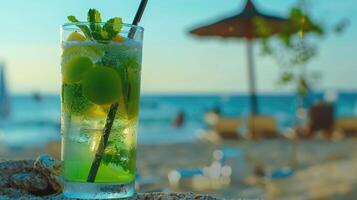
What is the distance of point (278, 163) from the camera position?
1169cm

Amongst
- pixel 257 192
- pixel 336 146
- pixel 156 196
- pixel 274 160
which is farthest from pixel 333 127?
pixel 156 196

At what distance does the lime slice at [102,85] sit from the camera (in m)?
1.62

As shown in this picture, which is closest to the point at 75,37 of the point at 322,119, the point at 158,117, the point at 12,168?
the point at 12,168

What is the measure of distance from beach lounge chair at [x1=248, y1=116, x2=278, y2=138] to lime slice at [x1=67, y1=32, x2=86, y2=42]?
45.8 ft

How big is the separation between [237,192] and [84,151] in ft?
20.8

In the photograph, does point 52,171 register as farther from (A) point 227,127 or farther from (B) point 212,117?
(B) point 212,117

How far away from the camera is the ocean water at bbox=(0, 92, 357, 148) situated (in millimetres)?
24766

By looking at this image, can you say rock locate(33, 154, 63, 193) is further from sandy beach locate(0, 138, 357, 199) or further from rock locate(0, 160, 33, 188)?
sandy beach locate(0, 138, 357, 199)

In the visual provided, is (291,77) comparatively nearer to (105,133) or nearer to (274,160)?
(274,160)

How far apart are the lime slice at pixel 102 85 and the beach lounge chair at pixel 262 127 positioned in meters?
14.0

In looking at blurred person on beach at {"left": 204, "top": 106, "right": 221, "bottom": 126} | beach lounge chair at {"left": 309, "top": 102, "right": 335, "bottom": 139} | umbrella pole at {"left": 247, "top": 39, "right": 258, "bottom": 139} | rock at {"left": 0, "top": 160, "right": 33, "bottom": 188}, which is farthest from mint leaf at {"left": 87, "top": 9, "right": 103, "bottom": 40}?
beach lounge chair at {"left": 309, "top": 102, "right": 335, "bottom": 139}

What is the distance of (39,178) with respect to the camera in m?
1.91

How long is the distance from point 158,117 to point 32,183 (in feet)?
117

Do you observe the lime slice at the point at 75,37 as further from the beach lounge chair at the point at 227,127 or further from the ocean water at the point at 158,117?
the ocean water at the point at 158,117
